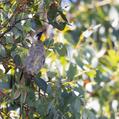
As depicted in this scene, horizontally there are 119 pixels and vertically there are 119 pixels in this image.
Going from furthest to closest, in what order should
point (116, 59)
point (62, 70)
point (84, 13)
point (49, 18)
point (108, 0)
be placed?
point (84, 13)
point (108, 0)
point (116, 59)
point (62, 70)
point (49, 18)

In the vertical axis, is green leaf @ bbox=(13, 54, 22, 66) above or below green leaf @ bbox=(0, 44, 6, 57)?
below

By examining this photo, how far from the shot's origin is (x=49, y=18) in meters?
0.93

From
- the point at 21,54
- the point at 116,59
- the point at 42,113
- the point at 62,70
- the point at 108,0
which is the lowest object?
the point at 42,113

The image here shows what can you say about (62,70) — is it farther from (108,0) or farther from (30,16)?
(108,0)

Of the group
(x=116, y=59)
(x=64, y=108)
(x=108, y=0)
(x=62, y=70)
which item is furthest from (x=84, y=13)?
(x=64, y=108)

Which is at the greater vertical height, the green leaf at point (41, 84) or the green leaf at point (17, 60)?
the green leaf at point (17, 60)

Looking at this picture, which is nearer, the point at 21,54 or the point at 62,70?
the point at 21,54

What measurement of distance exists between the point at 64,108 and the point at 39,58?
129 mm

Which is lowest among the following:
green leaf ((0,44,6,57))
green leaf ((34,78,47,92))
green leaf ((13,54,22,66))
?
green leaf ((34,78,47,92))

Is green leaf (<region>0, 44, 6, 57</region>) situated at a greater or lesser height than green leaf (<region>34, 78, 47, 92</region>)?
greater

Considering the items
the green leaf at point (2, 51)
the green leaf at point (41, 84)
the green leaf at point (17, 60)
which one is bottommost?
the green leaf at point (41, 84)

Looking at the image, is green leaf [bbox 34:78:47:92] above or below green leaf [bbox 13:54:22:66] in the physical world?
below

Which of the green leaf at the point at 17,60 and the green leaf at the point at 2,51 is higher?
the green leaf at the point at 2,51

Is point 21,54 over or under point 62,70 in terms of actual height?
under
